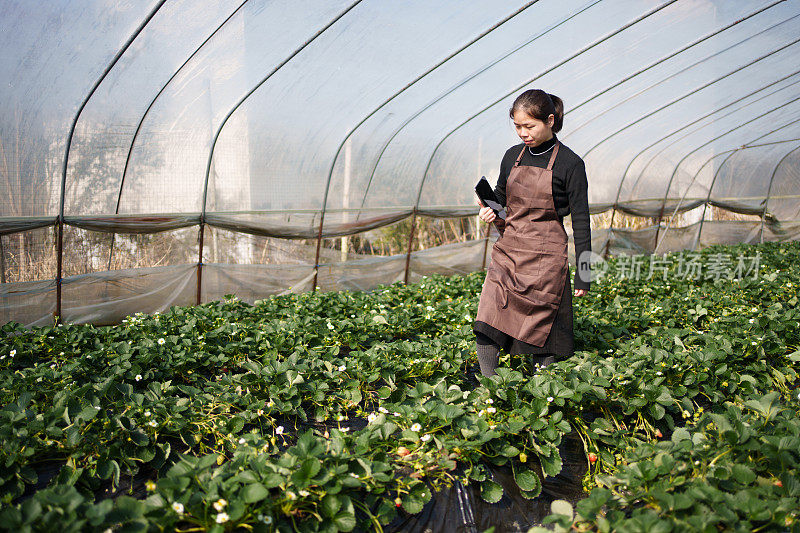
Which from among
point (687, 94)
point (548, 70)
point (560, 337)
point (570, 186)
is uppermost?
point (687, 94)

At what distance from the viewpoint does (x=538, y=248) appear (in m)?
2.58

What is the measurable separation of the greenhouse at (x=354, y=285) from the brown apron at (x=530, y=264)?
0.82 feet

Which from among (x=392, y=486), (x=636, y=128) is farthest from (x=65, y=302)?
(x=636, y=128)

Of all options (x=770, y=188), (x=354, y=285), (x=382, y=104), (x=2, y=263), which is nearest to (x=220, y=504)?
(x=2, y=263)

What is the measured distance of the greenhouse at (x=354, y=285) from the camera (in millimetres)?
1719

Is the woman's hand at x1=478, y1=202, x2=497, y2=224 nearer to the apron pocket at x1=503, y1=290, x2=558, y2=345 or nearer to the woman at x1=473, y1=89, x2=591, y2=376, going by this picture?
the woman at x1=473, y1=89, x2=591, y2=376

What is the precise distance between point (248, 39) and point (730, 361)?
3.86 m

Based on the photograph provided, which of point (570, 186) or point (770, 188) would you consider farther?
point (770, 188)

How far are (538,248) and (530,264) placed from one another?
8cm

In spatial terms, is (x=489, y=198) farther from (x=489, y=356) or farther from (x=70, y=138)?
(x=70, y=138)

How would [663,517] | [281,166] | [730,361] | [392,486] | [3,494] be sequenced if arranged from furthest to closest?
[281,166], [730,361], [392,486], [3,494], [663,517]

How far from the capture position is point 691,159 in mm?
9766

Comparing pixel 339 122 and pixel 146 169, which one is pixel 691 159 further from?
pixel 146 169

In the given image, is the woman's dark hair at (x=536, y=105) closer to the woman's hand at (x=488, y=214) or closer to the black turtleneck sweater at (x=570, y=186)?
the black turtleneck sweater at (x=570, y=186)
